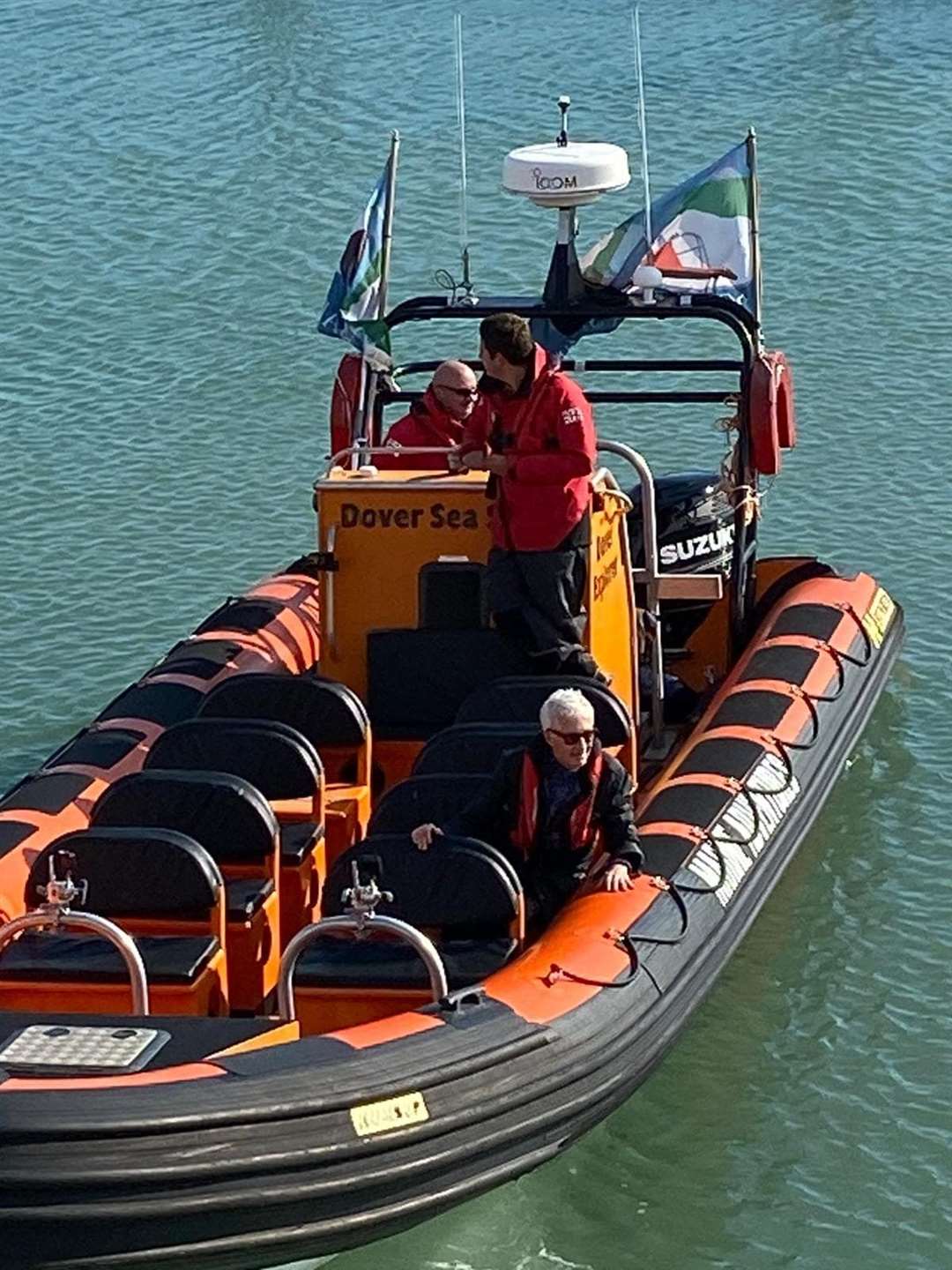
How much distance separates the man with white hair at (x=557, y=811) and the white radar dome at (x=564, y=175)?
2.23 m

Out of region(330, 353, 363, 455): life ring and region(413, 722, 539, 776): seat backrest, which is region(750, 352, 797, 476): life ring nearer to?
region(330, 353, 363, 455): life ring

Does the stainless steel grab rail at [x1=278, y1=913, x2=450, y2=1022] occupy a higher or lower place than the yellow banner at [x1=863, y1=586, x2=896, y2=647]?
higher

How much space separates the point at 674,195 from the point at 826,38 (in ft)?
32.0

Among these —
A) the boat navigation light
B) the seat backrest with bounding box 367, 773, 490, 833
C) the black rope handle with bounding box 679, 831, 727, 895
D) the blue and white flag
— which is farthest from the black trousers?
the blue and white flag

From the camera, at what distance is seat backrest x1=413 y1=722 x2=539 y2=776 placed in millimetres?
6715

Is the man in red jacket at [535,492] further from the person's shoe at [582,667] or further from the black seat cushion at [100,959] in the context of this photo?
the black seat cushion at [100,959]

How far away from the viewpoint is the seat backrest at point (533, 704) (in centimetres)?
696

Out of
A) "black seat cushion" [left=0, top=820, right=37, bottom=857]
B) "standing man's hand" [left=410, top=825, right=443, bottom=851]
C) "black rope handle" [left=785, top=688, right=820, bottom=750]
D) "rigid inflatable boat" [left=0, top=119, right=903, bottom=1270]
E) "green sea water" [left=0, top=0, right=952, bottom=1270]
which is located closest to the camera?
"rigid inflatable boat" [left=0, top=119, right=903, bottom=1270]

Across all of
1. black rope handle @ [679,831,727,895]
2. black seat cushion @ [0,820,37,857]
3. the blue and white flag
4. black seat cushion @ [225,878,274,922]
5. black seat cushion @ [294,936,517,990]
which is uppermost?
the blue and white flag

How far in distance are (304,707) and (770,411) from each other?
6.89ft

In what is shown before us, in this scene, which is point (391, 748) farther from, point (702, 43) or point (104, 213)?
point (702, 43)

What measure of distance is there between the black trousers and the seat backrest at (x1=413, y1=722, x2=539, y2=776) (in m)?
0.50

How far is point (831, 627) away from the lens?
27.6ft

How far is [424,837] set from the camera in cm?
611
